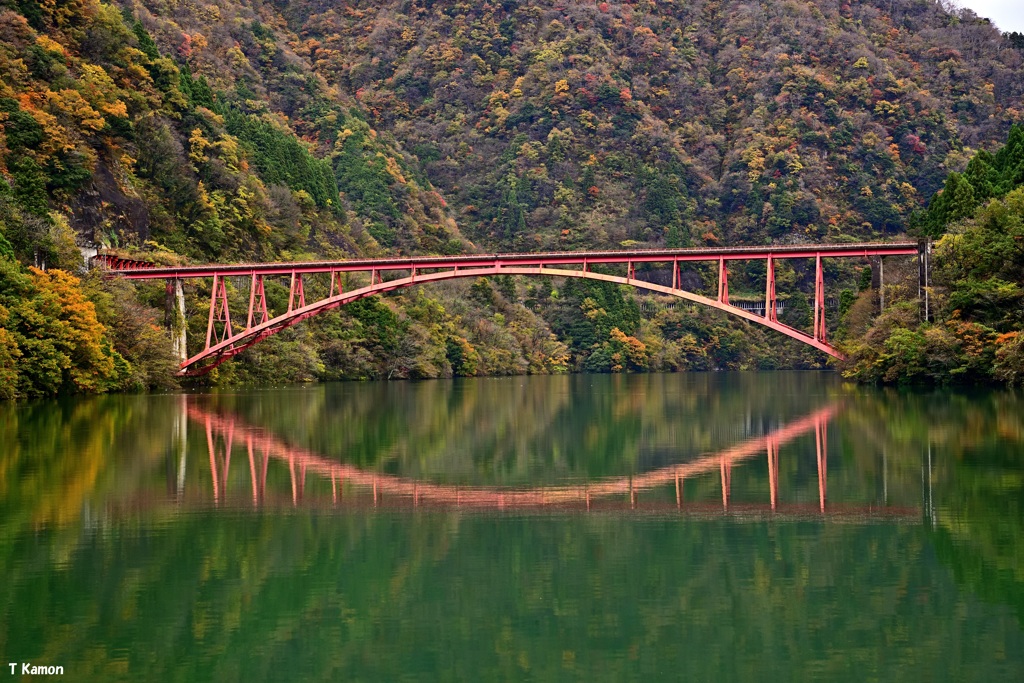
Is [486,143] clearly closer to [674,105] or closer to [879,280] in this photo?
[674,105]

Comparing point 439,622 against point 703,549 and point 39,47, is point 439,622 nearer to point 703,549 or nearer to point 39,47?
point 703,549

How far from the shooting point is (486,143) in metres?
166

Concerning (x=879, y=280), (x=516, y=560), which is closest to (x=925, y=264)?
(x=879, y=280)

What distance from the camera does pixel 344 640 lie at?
11234mm

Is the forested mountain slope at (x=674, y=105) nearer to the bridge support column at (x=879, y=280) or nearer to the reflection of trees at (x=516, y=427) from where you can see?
the bridge support column at (x=879, y=280)

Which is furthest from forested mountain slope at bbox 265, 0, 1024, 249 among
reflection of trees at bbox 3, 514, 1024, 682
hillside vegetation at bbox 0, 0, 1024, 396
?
reflection of trees at bbox 3, 514, 1024, 682

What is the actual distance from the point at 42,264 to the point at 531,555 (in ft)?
154

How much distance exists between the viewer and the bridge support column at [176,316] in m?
66.2

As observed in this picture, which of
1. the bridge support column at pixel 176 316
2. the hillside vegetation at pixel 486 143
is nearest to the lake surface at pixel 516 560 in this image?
the bridge support column at pixel 176 316

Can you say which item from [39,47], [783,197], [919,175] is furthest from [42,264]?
[919,175]

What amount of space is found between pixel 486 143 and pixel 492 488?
146526 millimetres

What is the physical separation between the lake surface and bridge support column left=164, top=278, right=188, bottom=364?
1461 inches

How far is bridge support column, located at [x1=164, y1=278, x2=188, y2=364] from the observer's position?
66.2 metres

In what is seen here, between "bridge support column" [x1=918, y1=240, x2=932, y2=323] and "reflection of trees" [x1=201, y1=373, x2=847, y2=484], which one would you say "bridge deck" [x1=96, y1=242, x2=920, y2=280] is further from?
"reflection of trees" [x1=201, y1=373, x2=847, y2=484]
